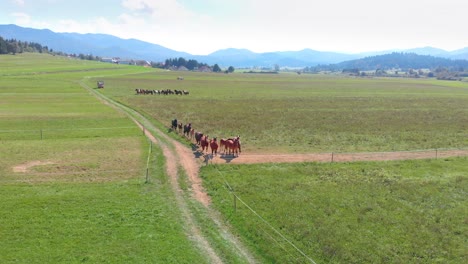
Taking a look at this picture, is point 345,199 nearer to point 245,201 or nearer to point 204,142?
point 245,201

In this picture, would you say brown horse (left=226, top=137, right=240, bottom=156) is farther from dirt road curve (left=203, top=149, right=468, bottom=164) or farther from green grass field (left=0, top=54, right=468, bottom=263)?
green grass field (left=0, top=54, right=468, bottom=263)

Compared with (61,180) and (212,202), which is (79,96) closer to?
(61,180)

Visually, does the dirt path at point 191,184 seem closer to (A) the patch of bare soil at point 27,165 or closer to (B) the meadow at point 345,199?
(B) the meadow at point 345,199

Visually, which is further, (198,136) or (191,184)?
(198,136)

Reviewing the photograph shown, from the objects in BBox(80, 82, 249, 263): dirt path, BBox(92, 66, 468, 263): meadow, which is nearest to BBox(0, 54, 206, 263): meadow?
BBox(80, 82, 249, 263): dirt path

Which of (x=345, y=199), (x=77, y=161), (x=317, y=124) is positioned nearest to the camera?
(x=345, y=199)

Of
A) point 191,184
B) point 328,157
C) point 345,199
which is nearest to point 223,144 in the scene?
point 191,184

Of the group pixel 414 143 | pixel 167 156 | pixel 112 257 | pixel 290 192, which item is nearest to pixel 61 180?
pixel 167 156
